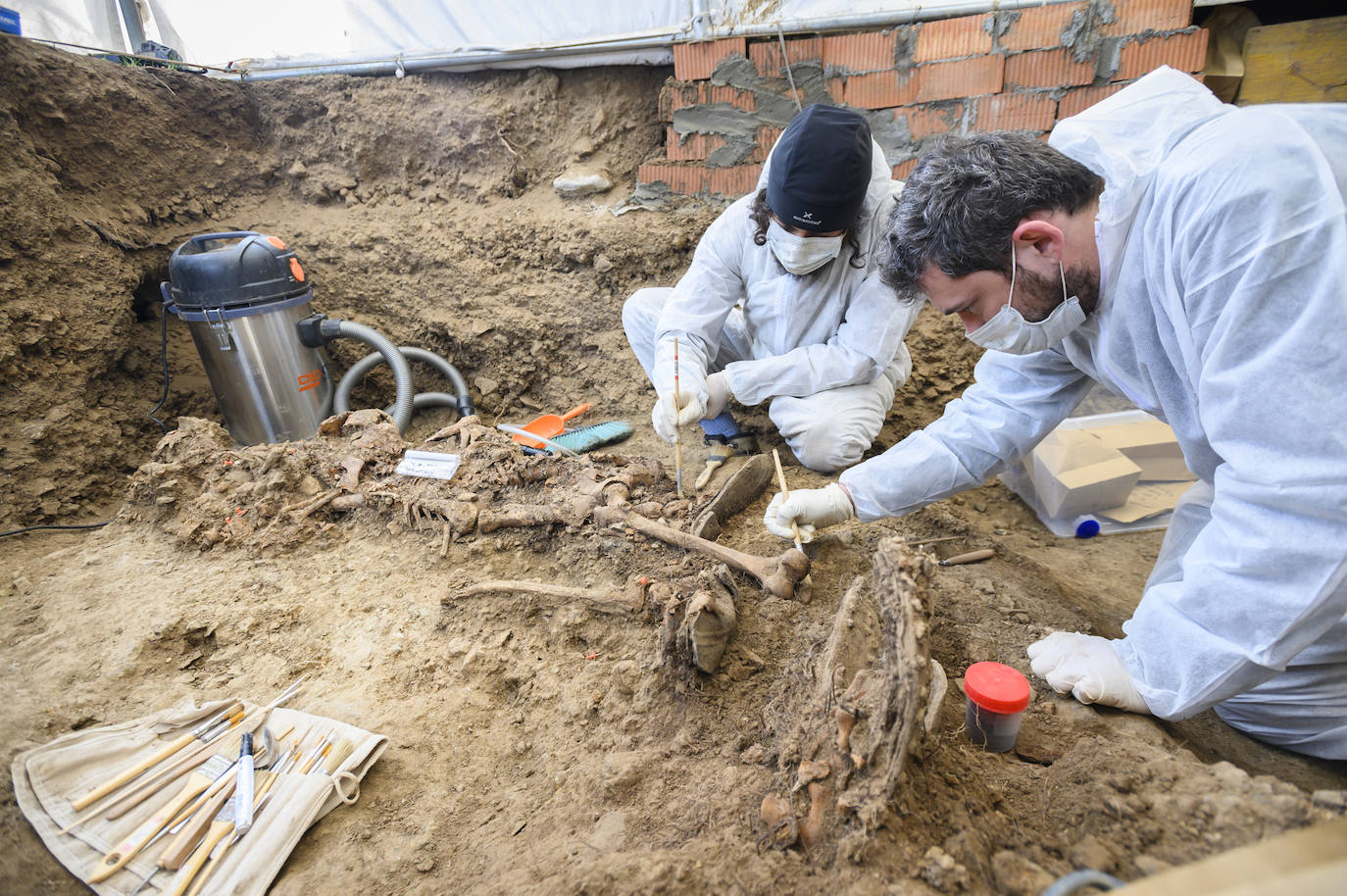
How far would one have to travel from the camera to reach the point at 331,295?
187 inches

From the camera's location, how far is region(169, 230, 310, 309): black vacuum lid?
12.4ft

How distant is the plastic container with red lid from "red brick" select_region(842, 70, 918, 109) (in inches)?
134

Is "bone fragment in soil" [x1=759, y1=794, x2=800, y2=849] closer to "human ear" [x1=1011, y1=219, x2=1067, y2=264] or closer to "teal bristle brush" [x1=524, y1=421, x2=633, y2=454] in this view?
"human ear" [x1=1011, y1=219, x2=1067, y2=264]

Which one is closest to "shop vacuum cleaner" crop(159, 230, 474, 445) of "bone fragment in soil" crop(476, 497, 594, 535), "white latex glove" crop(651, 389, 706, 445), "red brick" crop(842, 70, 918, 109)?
"bone fragment in soil" crop(476, 497, 594, 535)

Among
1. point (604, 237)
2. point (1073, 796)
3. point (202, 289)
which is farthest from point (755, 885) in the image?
point (202, 289)

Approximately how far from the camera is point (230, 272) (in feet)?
12.5

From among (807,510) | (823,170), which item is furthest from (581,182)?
(807,510)

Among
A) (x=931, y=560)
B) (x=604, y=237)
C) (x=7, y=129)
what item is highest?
(x=7, y=129)

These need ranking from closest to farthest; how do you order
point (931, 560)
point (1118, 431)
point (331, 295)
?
1. point (931, 560)
2. point (1118, 431)
3. point (331, 295)

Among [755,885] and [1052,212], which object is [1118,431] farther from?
[755,885]

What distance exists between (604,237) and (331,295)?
2147 mm

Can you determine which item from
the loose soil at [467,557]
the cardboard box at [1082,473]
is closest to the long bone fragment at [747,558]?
the loose soil at [467,557]

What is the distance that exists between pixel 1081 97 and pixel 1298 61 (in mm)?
853

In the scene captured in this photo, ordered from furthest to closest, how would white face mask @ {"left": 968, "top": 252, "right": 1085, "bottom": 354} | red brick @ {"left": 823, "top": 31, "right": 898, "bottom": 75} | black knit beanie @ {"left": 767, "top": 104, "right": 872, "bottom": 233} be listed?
1. red brick @ {"left": 823, "top": 31, "right": 898, "bottom": 75}
2. black knit beanie @ {"left": 767, "top": 104, "right": 872, "bottom": 233}
3. white face mask @ {"left": 968, "top": 252, "right": 1085, "bottom": 354}
